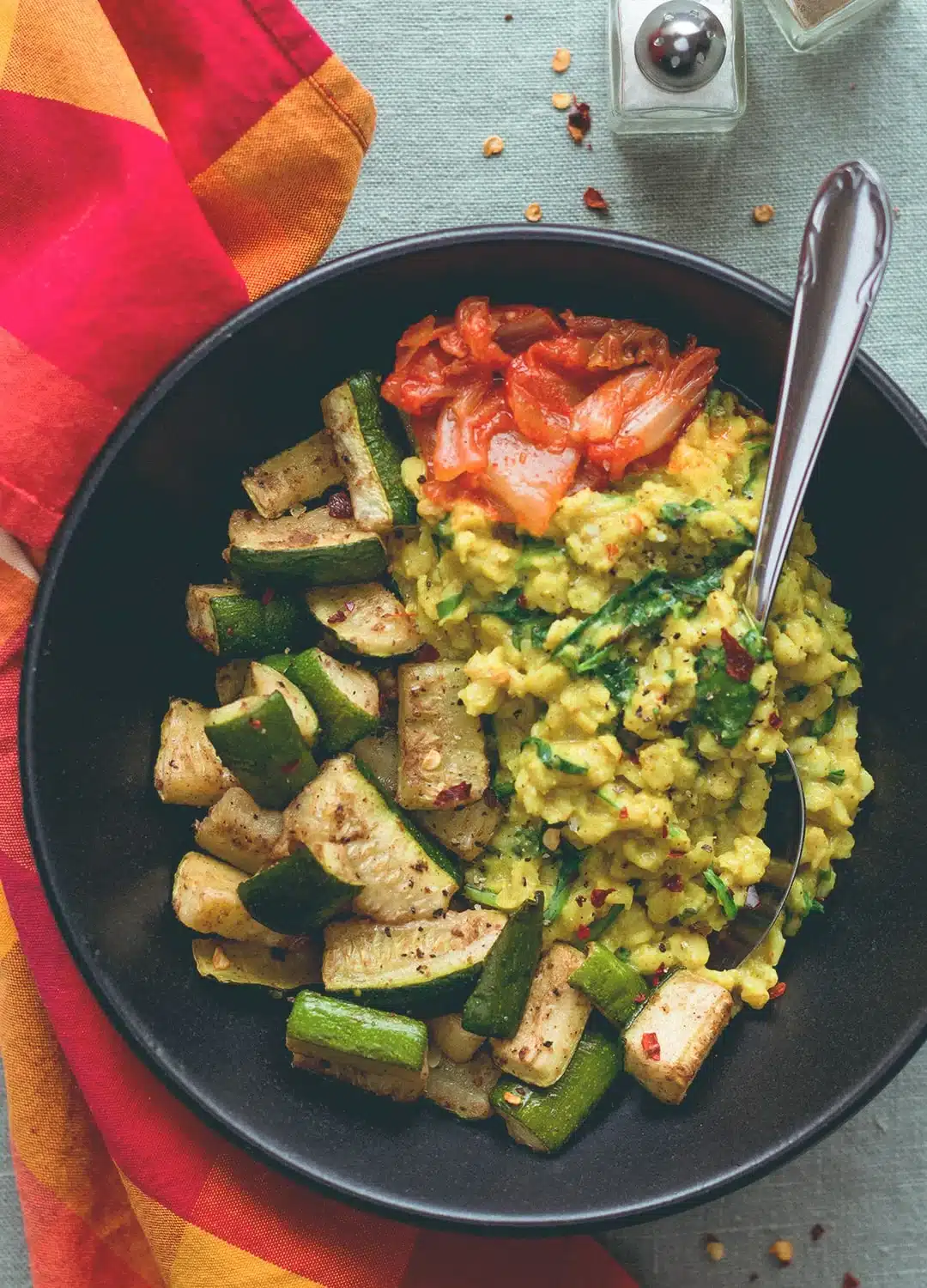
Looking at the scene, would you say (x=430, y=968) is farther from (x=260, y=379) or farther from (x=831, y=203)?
(x=831, y=203)

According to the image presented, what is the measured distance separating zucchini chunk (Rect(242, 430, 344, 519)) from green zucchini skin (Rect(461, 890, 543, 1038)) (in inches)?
41.9

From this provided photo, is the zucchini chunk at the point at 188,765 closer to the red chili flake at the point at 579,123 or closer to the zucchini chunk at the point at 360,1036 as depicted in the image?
the zucchini chunk at the point at 360,1036

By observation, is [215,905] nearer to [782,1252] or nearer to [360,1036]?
[360,1036]

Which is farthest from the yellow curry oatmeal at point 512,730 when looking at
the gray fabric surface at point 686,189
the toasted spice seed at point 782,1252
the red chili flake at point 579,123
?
the toasted spice seed at point 782,1252

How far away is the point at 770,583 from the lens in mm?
2338

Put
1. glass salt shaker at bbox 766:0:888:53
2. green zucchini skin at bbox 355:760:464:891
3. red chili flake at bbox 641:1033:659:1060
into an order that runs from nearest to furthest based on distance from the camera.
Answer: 1. red chili flake at bbox 641:1033:659:1060
2. green zucchini skin at bbox 355:760:464:891
3. glass salt shaker at bbox 766:0:888:53

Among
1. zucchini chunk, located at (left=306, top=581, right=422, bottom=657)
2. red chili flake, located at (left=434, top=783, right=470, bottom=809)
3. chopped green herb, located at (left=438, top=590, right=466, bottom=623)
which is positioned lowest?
red chili flake, located at (left=434, top=783, right=470, bottom=809)

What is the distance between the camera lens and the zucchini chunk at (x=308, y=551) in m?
2.43

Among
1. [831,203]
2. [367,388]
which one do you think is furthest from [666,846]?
[831,203]

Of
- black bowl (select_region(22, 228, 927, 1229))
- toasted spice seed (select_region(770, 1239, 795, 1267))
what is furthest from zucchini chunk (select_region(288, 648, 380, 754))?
toasted spice seed (select_region(770, 1239, 795, 1267))

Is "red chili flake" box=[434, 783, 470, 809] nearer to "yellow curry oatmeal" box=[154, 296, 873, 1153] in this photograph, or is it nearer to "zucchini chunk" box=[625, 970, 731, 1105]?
"yellow curry oatmeal" box=[154, 296, 873, 1153]

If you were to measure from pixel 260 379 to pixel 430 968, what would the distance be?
4.44 feet

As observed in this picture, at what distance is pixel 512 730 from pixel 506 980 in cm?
53

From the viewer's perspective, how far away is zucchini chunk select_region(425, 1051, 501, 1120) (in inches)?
100
